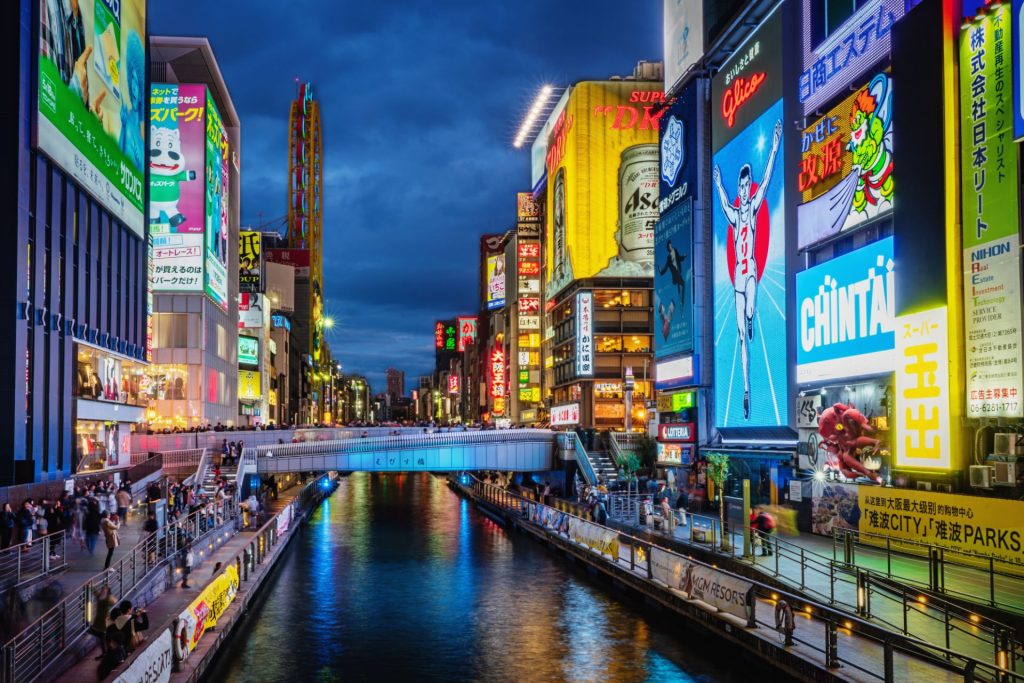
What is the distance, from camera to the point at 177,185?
8906 centimetres

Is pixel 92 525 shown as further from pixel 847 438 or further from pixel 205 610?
pixel 847 438

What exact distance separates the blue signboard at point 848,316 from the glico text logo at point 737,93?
1329cm

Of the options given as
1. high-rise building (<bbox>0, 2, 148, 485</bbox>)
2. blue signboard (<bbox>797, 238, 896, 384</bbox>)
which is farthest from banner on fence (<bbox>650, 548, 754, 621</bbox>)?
high-rise building (<bbox>0, 2, 148, 485</bbox>)

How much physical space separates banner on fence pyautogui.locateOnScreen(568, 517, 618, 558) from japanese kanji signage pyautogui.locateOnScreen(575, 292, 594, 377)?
54701 mm

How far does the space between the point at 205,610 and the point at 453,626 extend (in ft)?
29.9

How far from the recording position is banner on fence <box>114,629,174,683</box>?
53.7 feet

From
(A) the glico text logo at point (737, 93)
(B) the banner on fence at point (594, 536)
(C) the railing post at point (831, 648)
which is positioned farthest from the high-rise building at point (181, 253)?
(C) the railing post at point (831, 648)

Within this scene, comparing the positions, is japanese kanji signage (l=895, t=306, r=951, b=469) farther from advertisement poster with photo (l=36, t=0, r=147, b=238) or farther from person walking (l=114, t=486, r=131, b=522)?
advertisement poster with photo (l=36, t=0, r=147, b=238)

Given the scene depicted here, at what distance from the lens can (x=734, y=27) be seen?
57.0m

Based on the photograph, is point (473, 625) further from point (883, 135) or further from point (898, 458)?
point (883, 135)

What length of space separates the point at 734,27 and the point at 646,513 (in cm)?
2914

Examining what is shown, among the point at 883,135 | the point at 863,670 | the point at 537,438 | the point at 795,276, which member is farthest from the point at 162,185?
the point at 863,670

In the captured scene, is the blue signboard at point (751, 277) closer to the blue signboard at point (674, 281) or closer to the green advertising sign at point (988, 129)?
the blue signboard at point (674, 281)

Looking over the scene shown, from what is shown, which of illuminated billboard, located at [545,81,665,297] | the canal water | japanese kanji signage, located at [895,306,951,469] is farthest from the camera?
illuminated billboard, located at [545,81,665,297]
